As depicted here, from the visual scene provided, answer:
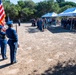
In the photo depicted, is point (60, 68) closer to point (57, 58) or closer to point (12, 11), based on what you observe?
point (57, 58)

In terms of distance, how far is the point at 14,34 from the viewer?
8.20 m

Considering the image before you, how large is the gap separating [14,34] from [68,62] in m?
2.51

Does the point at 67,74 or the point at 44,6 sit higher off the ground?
the point at 44,6

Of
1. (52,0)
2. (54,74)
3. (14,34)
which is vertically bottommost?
(54,74)

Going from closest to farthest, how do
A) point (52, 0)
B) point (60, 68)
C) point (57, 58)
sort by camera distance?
point (60, 68) < point (57, 58) < point (52, 0)

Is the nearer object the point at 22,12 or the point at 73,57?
the point at 73,57

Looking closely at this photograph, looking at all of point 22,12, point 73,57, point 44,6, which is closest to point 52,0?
point 44,6

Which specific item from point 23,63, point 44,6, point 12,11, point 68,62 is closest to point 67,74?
point 68,62

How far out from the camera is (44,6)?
214ft

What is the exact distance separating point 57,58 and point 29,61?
1326 mm

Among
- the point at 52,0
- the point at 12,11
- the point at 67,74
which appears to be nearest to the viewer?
the point at 67,74

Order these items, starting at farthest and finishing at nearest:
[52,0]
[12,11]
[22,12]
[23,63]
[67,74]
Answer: [52,0], [22,12], [12,11], [23,63], [67,74]

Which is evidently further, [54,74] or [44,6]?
[44,6]

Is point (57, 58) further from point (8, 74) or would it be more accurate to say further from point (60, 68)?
point (8, 74)
